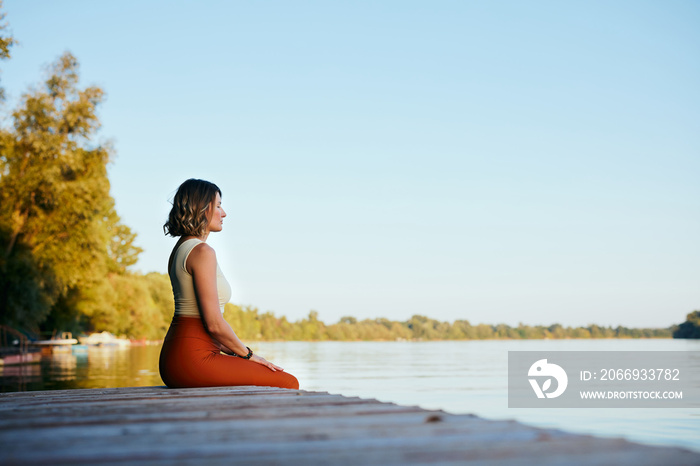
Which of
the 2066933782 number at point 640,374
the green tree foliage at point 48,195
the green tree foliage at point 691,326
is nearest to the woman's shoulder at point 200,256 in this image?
the 2066933782 number at point 640,374

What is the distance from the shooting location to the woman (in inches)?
151

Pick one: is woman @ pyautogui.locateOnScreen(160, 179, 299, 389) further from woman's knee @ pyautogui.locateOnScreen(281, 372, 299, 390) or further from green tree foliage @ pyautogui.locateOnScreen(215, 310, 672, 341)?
green tree foliage @ pyautogui.locateOnScreen(215, 310, 672, 341)

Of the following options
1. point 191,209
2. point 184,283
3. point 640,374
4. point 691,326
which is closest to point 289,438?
point 184,283

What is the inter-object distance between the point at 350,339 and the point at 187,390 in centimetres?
13467

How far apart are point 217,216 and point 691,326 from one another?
10443 centimetres

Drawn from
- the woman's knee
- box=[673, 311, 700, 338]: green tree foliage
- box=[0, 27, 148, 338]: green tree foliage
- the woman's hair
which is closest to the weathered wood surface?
the woman's knee

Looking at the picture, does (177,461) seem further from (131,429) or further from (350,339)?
(350,339)

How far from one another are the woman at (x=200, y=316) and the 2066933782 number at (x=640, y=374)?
18.9m

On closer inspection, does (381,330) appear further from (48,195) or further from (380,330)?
(48,195)

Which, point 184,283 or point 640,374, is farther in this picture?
point 640,374

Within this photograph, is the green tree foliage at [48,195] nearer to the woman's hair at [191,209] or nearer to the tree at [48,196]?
the tree at [48,196]

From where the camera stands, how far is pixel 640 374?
72.4 ft

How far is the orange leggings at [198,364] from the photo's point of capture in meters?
3.92

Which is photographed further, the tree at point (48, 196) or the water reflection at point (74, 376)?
the tree at point (48, 196)
